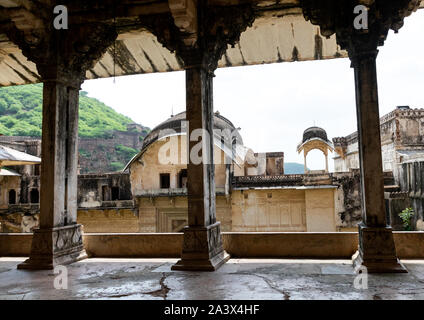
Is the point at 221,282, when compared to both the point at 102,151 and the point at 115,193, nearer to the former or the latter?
the point at 115,193

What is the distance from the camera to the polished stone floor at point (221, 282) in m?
3.82

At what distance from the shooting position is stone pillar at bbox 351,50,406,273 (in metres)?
4.88

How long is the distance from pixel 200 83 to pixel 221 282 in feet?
10.1

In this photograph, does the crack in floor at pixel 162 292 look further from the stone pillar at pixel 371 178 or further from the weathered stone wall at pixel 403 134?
the weathered stone wall at pixel 403 134

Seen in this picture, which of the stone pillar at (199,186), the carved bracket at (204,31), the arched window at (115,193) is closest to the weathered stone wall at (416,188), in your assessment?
the stone pillar at (199,186)

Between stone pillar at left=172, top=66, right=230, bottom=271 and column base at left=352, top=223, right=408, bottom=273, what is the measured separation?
7.05 ft

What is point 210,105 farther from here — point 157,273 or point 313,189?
point 313,189

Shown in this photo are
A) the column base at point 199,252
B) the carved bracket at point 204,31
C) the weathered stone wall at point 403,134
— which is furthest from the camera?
the weathered stone wall at point 403,134

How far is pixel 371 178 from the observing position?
5.11 metres

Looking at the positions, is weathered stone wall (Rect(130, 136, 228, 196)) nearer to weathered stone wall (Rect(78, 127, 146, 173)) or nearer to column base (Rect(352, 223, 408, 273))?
column base (Rect(352, 223, 408, 273))

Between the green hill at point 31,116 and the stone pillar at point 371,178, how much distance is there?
212ft

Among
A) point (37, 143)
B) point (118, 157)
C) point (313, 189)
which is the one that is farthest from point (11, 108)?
point (313, 189)

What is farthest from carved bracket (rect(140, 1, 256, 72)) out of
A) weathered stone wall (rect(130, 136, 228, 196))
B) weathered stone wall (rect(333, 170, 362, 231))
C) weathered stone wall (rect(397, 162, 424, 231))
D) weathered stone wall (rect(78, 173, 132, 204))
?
weathered stone wall (rect(78, 173, 132, 204))

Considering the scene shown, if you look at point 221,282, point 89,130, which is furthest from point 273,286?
point 89,130
